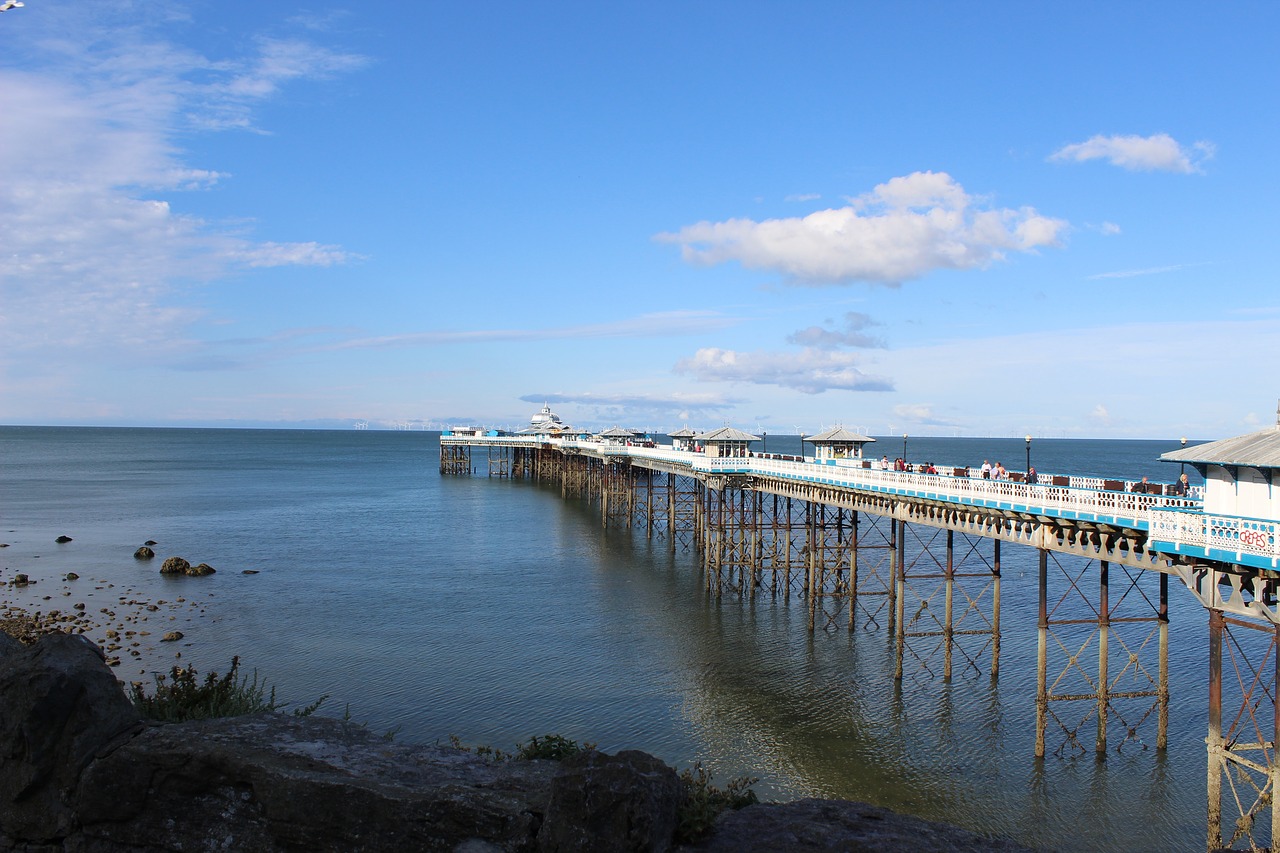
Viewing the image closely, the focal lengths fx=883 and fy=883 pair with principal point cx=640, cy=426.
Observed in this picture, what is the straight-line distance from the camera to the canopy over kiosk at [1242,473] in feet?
55.2

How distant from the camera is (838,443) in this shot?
4419cm

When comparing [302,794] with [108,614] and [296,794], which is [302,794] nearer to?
[296,794]

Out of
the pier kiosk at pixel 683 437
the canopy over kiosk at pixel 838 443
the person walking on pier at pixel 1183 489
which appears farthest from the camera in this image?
the pier kiosk at pixel 683 437

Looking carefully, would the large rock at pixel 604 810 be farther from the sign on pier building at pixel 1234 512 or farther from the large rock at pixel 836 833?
the sign on pier building at pixel 1234 512

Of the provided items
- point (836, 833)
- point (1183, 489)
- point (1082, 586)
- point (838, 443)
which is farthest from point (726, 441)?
point (836, 833)

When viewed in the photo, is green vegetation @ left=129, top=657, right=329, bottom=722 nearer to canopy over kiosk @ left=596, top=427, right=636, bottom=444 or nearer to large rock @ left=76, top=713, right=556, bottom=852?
large rock @ left=76, top=713, right=556, bottom=852

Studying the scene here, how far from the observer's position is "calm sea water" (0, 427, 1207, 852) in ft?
68.2

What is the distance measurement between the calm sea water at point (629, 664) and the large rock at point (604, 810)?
1212cm

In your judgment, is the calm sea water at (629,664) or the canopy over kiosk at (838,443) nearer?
the calm sea water at (629,664)

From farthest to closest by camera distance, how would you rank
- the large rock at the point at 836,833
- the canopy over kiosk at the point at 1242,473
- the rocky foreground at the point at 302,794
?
the canopy over kiosk at the point at 1242,473
the large rock at the point at 836,833
the rocky foreground at the point at 302,794

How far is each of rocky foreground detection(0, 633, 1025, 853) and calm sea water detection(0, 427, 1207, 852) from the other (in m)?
11.0

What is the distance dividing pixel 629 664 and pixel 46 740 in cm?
2098

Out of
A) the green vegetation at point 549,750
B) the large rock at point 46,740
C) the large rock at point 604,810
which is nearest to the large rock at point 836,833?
the large rock at point 604,810

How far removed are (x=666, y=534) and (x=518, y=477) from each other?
61.4 metres
